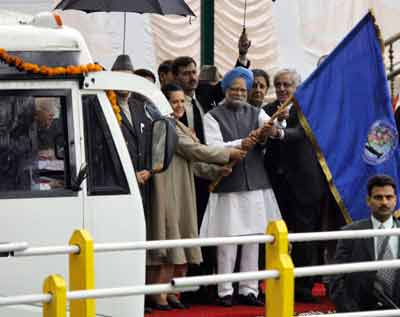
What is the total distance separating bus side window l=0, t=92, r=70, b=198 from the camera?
30.2ft

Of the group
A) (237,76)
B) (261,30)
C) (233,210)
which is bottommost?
(233,210)

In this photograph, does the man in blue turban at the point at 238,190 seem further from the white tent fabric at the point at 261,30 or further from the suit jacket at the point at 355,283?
the white tent fabric at the point at 261,30

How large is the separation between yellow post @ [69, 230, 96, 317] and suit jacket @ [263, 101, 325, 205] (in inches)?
188

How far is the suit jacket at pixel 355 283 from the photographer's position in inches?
386

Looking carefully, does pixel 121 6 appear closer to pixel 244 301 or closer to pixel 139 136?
pixel 244 301

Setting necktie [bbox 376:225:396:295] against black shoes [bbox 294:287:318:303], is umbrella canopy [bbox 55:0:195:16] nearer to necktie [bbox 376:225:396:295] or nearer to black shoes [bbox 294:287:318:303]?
black shoes [bbox 294:287:318:303]

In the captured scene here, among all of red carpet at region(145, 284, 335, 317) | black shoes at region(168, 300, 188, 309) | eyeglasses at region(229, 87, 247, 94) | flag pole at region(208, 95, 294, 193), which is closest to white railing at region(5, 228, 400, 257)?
red carpet at region(145, 284, 335, 317)

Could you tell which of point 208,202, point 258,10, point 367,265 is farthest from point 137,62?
point 367,265

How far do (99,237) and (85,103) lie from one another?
2.84 feet

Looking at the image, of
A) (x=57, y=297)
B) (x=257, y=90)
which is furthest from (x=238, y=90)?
(x=57, y=297)

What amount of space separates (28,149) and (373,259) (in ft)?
8.15

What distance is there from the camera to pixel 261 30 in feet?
70.1

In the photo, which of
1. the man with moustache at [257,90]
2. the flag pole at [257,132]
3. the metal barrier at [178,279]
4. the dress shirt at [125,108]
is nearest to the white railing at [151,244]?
the metal barrier at [178,279]

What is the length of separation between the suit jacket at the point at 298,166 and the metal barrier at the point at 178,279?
4282 mm
